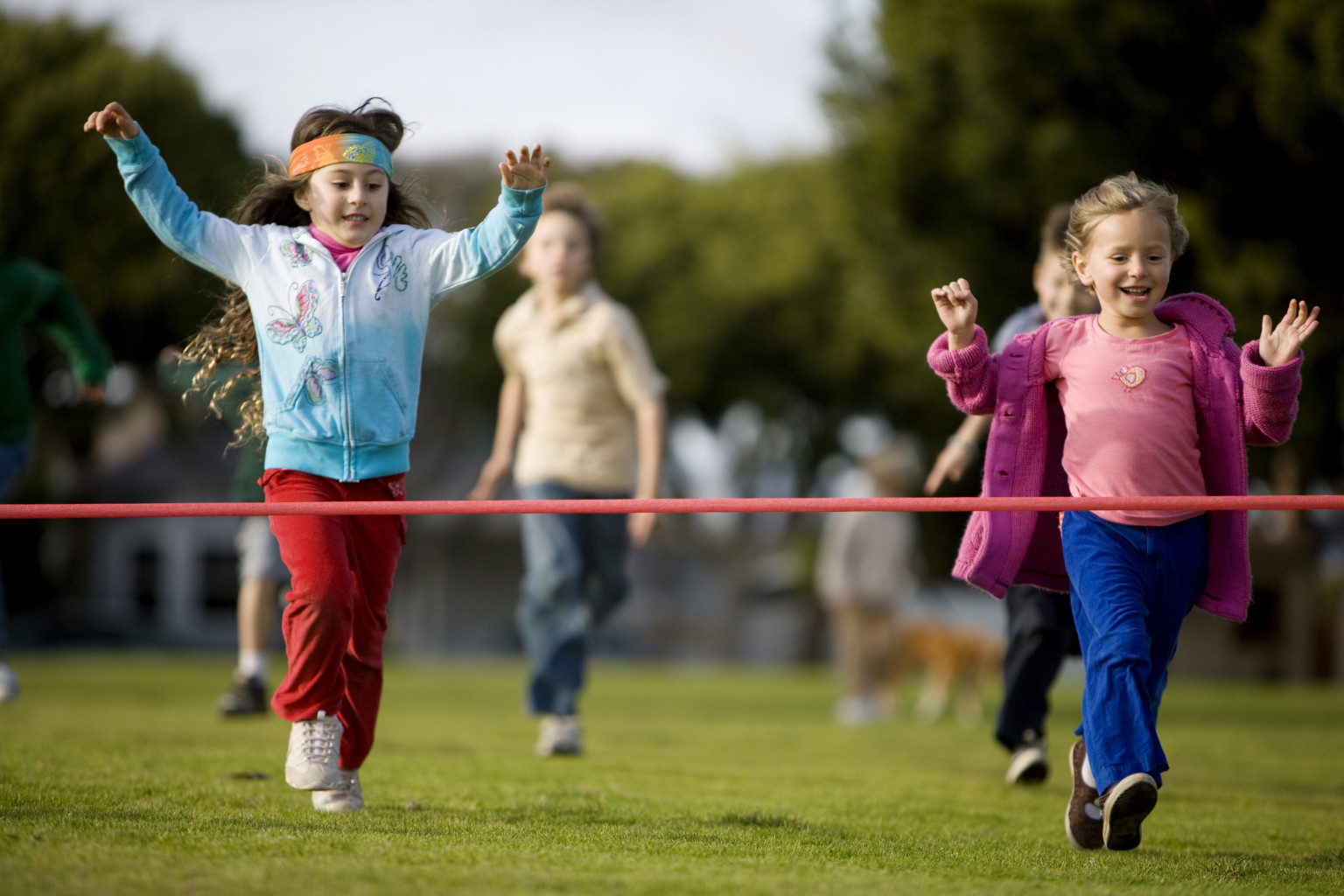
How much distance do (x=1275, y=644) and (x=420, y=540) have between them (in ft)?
62.4

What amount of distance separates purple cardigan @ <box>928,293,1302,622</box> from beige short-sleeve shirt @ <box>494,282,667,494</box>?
2597 mm

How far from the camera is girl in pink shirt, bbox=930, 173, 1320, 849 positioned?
151 inches

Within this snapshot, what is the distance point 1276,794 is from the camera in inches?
227

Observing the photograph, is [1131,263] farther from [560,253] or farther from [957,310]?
[560,253]

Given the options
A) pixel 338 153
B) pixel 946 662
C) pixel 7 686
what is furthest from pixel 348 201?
pixel 946 662

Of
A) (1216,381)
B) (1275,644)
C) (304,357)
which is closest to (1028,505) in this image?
(1216,381)

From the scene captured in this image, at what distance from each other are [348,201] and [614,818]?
6.48 ft

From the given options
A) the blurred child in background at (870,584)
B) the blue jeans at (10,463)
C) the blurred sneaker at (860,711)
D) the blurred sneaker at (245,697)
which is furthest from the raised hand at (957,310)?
the blurred child in background at (870,584)

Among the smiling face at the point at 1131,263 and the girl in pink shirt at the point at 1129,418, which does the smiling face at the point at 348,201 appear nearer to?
the girl in pink shirt at the point at 1129,418

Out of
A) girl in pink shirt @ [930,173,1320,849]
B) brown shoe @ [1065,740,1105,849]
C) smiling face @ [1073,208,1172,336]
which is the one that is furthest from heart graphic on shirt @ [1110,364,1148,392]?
brown shoe @ [1065,740,1105,849]

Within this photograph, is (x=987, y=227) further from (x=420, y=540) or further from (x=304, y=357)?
(x=420, y=540)

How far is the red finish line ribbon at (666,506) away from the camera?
369cm

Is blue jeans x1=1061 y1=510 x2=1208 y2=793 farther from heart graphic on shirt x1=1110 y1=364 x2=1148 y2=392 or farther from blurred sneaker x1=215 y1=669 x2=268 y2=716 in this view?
blurred sneaker x1=215 y1=669 x2=268 y2=716

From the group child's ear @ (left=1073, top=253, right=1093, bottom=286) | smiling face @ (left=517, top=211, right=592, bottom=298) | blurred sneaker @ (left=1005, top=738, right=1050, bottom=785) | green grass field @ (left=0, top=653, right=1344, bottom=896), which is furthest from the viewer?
smiling face @ (left=517, top=211, right=592, bottom=298)
